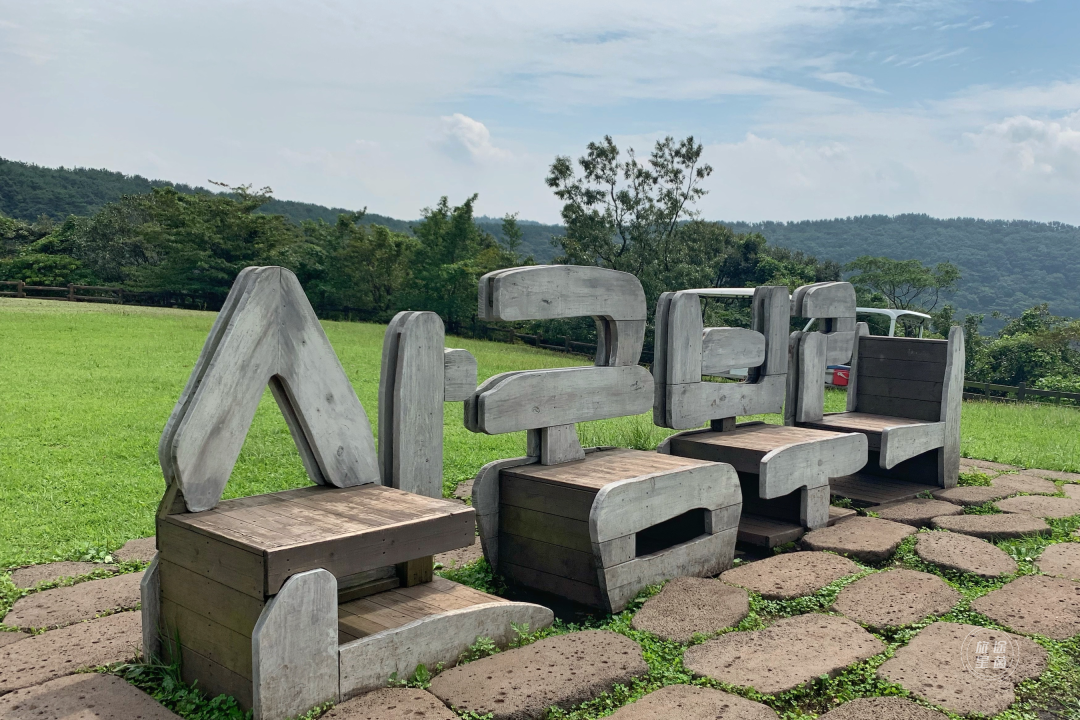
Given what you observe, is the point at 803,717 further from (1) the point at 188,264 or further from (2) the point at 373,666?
(1) the point at 188,264

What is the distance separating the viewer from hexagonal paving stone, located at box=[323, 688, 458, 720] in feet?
8.72

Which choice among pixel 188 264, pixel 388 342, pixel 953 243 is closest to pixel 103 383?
pixel 388 342

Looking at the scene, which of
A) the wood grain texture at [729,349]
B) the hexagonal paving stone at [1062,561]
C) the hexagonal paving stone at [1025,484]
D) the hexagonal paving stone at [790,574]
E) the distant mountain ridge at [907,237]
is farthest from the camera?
the distant mountain ridge at [907,237]

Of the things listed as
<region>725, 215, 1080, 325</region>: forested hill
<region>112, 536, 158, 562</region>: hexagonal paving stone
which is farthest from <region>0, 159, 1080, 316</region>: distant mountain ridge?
<region>112, 536, 158, 562</region>: hexagonal paving stone

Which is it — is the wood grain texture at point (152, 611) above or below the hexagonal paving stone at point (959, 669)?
above

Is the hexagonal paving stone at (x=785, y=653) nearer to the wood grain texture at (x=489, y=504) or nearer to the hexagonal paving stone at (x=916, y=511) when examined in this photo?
the wood grain texture at (x=489, y=504)

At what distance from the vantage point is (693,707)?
2.83m

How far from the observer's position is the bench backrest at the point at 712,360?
5031mm

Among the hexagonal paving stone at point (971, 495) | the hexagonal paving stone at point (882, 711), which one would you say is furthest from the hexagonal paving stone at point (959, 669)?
the hexagonal paving stone at point (971, 495)

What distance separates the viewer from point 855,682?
311cm

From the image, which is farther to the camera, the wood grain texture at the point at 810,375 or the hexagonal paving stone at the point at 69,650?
the wood grain texture at the point at 810,375

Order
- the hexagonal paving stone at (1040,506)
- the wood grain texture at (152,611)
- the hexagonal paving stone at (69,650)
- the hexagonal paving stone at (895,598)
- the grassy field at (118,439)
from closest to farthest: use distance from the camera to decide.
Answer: the hexagonal paving stone at (69,650) < the wood grain texture at (152,611) < the hexagonal paving stone at (895,598) < the grassy field at (118,439) < the hexagonal paving stone at (1040,506)

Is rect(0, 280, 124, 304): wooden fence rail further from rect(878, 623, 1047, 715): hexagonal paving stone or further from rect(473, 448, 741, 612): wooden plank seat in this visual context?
rect(878, 623, 1047, 715): hexagonal paving stone

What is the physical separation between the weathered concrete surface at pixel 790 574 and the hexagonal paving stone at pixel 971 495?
2.08 metres
